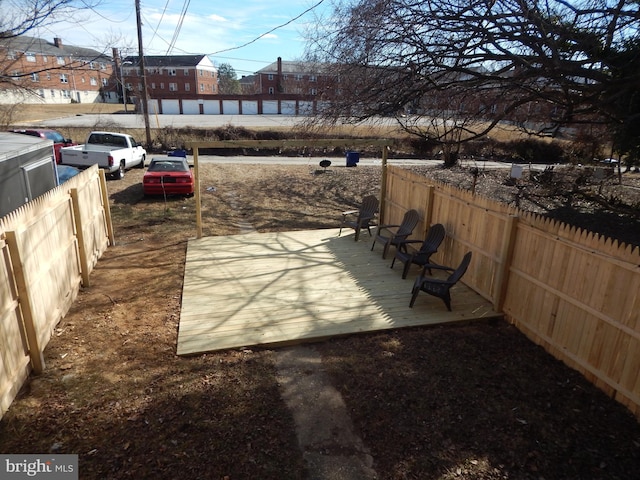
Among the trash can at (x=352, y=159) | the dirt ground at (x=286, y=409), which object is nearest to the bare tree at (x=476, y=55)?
the dirt ground at (x=286, y=409)

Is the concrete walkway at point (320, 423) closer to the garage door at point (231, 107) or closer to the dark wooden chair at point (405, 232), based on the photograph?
the dark wooden chair at point (405, 232)

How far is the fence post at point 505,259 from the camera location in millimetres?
5781

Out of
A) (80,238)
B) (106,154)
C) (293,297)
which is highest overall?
(106,154)

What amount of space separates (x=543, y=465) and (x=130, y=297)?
237 inches

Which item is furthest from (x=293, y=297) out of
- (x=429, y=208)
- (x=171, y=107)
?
(x=171, y=107)

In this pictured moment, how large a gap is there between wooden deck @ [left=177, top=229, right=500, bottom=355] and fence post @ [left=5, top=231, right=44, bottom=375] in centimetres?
151

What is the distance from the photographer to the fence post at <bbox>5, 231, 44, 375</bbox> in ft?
13.5

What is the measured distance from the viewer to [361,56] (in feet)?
27.6

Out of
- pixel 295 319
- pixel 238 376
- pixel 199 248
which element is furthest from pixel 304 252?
pixel 238 376

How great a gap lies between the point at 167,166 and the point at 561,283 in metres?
12.7

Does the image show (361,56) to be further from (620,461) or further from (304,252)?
(620,461)

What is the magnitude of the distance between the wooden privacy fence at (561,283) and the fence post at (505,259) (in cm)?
1

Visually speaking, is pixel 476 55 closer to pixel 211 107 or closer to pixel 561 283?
pixel 561 283

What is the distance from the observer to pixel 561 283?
195 inches
